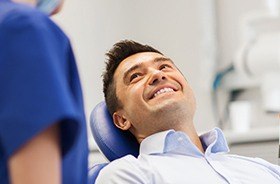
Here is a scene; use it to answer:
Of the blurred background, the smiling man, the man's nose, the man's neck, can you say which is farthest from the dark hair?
the blurred background

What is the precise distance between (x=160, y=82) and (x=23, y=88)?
3.95ft

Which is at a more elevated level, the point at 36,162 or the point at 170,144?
the point at 36,162

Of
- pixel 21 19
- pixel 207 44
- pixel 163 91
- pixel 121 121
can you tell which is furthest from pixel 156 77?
pixel 207 44

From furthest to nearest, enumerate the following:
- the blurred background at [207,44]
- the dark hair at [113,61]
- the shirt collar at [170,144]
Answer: the blurred background at [207,44] < the dark hair at [113,61] < the shirt collar at [170,144]

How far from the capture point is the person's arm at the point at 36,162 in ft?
2.59

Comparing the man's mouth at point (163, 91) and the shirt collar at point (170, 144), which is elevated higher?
the man's mouth at point (163, 91)

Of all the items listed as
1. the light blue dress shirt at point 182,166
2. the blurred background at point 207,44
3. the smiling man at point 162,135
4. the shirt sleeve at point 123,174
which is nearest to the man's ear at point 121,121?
the smiling man at point 162,135

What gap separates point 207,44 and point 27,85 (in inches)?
107

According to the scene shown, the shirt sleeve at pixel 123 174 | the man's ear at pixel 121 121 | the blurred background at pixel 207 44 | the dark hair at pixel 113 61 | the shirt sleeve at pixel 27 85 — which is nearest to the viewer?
the shirt sleeve at pixel 27 85

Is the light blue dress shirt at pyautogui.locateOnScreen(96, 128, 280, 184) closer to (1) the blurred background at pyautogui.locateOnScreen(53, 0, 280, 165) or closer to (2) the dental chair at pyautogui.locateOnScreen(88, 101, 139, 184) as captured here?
(2) the dental chair at pyautogui.locateOnScreen(88, 101, 139, 184)

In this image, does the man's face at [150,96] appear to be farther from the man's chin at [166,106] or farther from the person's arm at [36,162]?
the person's arm at [36,162]

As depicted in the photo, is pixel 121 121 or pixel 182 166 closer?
pixel 182 166

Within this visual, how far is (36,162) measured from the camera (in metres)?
0.80

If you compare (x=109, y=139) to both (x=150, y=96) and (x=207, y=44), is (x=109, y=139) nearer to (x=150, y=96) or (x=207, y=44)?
(x=150, y=96)
